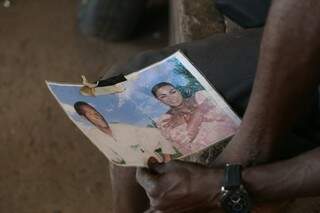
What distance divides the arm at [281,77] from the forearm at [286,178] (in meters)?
0.03

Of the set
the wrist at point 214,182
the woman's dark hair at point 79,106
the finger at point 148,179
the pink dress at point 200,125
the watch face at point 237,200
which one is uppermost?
the woman's dark hair at point 79,106

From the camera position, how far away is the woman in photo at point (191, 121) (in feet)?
3.10

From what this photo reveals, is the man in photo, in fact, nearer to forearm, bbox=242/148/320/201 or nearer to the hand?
the hand

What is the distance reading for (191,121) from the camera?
0.96 metres

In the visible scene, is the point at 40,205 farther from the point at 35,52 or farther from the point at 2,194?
the point at 35,52

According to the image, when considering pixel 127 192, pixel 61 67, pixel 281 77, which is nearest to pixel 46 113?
pixel 61 67

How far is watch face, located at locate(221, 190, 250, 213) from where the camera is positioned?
84cm

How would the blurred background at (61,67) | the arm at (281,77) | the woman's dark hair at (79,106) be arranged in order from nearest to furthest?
the arm at (281,77)
the woman's dark hair at (79,106)
the blurred background at (61,67)

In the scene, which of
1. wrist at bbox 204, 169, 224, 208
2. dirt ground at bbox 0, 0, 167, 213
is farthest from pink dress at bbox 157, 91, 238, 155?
dirt ground at bbox 0, 0, 167, 213

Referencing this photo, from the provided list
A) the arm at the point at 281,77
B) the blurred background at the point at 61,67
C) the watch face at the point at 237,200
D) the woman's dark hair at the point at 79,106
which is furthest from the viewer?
the blurred background at the point at 61,67

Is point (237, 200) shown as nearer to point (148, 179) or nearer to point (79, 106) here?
point (148, 179)

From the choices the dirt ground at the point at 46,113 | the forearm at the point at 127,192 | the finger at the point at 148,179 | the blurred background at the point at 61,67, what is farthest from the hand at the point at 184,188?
the dirt ground at the point at 46,113

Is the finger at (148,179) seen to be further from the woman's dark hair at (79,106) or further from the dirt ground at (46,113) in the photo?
the dirt ground at (46,113)

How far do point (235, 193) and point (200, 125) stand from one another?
0.15m
